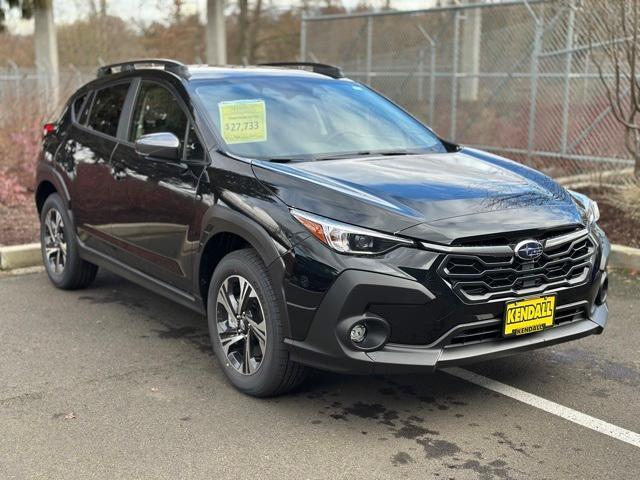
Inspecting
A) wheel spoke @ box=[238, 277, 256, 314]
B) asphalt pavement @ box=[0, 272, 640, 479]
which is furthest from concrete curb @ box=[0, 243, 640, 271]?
wheel spoke @ box=[238, 277, 256, 314]

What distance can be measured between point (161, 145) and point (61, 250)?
2215mm

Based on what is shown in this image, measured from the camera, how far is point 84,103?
6156mm

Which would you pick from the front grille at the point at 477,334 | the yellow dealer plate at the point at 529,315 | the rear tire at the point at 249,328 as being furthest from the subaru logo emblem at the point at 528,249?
the rear tire at the point at 249,328

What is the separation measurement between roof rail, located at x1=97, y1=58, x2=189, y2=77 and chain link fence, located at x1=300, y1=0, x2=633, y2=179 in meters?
6.15

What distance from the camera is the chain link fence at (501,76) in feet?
37.0

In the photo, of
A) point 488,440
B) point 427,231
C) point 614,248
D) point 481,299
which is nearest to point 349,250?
point 427,231

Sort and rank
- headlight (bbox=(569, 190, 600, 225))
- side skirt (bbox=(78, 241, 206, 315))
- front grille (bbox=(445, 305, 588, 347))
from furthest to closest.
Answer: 1. side skirt (bbox=(78, 241, 206, 315))
2. headlight (bbox=(569, 190, 600, 225))
3. front grille (bbox=(445, 305, 588, 347))

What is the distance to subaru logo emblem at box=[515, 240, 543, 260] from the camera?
12.0 ft

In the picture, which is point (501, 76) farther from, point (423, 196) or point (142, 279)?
point (423, 196)

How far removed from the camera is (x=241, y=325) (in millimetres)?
4133

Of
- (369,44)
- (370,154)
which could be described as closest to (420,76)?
(369,44)

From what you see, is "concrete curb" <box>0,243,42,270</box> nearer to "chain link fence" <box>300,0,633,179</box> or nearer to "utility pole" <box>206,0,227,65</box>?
"chain link fence" <box>300,0,633,179</box>

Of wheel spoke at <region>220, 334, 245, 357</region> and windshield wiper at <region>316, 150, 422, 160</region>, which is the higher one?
windshield wiper at <region>316, 150, 422, 160</region>

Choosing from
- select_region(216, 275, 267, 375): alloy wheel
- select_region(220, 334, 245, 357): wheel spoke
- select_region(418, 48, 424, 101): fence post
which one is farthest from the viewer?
select_region(418, 48, 424, 101): fence post
